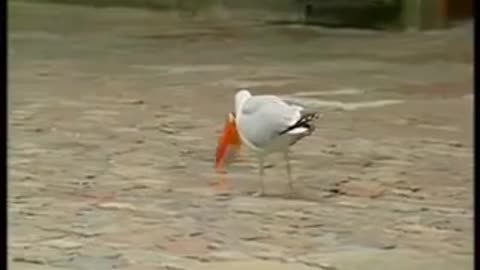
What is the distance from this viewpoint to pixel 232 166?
4262 mm

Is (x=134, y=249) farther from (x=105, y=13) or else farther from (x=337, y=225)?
(x=105, y=13)

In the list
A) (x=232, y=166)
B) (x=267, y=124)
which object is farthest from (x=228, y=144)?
(x=267, y=124)

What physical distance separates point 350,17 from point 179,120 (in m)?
4.89

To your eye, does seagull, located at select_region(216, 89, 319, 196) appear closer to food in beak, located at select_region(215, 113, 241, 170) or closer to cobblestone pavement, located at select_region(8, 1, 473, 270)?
food in beak, located at select_region(215, 113, 241, 170)

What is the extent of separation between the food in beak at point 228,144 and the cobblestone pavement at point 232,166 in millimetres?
52

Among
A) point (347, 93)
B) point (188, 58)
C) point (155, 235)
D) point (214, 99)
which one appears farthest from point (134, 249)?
point (188, 58)

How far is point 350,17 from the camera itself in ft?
32.7

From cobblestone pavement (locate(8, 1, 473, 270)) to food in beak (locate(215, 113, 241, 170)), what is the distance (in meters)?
0.05

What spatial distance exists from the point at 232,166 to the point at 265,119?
85 centimetres

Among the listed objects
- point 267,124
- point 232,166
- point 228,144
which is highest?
point 267,124

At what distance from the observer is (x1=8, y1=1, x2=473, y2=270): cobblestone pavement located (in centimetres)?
307

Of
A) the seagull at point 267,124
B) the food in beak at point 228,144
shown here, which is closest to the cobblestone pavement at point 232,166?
the food in beak at point 228,144

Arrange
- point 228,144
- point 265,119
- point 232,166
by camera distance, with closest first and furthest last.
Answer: point 265,119 < point 228,144 < point 232,166

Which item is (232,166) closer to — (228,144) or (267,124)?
(228,144)
